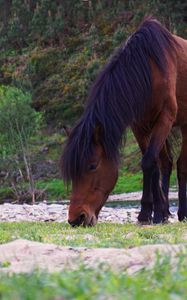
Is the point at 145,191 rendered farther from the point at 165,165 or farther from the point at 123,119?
the point at 165,165

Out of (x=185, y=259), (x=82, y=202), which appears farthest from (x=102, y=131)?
(x=185, y=259)

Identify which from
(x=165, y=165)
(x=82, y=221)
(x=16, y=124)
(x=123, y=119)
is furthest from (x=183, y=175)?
(x=16, y=124)

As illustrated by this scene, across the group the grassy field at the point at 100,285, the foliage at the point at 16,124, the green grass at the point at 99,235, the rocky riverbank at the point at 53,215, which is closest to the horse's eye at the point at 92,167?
the green grass at the point at 99,235

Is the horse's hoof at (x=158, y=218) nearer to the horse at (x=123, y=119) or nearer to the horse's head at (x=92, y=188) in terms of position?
the horse at (x=123, y=119)

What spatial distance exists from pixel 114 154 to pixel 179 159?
6.67 feet

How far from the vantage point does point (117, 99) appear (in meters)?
10.5

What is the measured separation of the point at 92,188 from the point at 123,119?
107 centimetres

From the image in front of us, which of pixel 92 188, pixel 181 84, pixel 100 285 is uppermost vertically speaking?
pixel 100 285

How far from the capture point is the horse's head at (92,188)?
10156mm

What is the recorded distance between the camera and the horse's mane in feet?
33.6

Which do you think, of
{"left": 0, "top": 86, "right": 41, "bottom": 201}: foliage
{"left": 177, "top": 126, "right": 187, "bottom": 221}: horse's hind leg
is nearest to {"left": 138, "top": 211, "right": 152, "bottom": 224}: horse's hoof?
{"left": 177, "top": 126, "right": 187, "bottom": 221}: horse's hind leg

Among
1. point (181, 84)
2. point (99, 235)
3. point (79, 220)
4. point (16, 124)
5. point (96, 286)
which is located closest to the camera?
point (96, 286)

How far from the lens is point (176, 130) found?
13289mm

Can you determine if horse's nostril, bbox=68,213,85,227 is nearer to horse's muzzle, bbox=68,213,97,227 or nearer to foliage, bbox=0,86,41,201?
horse's muzzle, bbox=68,213,97,227
